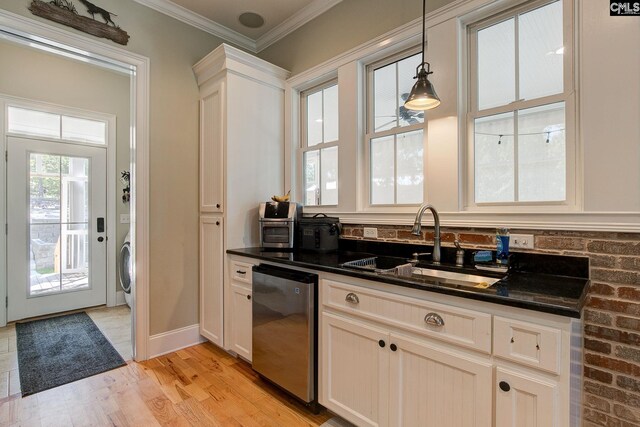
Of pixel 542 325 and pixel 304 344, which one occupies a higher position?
pixel 542 325

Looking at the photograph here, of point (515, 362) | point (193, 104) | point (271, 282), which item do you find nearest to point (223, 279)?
point (271, 282)

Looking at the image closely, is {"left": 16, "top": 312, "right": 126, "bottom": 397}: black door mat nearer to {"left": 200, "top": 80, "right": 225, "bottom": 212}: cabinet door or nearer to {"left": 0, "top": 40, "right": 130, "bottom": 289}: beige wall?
{"left": 0, "top": 40, "right": 130, "bottom": 289}: beige wall

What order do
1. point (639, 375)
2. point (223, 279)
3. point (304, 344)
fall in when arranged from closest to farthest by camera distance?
point (639, 375) → point (304, 344) → point (223, 279)

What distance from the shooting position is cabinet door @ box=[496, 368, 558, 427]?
3.47ft

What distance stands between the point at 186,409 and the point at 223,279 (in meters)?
0.92

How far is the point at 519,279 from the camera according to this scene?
1.44 meters

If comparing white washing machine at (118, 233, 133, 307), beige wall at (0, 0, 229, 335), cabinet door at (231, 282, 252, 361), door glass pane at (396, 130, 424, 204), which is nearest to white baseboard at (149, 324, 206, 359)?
beige wall at (0, 0, 229, 335)

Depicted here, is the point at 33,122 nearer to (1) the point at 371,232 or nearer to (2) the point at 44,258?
(2) the point at 44,258

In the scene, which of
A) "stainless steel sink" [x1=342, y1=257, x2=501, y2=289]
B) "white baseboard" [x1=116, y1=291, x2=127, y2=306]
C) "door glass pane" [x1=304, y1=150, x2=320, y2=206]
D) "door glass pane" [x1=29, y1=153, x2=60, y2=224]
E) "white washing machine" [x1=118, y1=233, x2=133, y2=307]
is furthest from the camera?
"white baseboard" [x1=116, y1=291, x2=127, y2=306]

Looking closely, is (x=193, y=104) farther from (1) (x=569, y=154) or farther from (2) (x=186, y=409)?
(1) (x=569, y=154)

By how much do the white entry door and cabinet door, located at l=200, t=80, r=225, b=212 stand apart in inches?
73.8

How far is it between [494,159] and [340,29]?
1.60m

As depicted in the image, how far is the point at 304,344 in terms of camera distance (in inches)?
71.8

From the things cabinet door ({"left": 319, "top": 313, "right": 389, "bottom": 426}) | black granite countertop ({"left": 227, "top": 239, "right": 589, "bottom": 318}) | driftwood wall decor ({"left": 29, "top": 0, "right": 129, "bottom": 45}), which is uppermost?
driftwood wall decor ({"left": 29, "top": 0, "right": 129, "bottom": 45})
